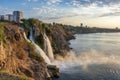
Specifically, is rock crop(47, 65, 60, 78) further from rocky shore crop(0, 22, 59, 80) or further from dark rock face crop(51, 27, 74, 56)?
dark rock face crop(51, 27, 74, 56)

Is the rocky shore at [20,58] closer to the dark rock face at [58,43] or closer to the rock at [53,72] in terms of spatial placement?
the rock at [53,72]

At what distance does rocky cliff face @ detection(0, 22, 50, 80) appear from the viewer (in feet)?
120

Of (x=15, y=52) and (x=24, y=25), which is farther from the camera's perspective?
(x=24, y=25)

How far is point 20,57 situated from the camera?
4100 centimetres

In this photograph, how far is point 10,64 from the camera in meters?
35.6

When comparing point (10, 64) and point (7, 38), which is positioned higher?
point (7, 38)

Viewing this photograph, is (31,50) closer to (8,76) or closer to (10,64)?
(10,64)

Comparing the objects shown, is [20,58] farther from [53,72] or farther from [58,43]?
[58,43]

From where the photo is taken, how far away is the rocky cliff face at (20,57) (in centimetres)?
3650

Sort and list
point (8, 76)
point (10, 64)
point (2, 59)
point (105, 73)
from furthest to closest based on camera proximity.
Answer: point (105, 73), point (10, 64), point (2, 59), point (8, 76)

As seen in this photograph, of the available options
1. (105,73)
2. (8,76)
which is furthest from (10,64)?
(105,73)

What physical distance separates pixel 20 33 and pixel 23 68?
8.42 meters

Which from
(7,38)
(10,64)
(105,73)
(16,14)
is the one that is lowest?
(105,73)

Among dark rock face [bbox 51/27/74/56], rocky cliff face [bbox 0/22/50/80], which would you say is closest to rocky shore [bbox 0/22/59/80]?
rocky cliff face [bbox 0/22/50/80]
